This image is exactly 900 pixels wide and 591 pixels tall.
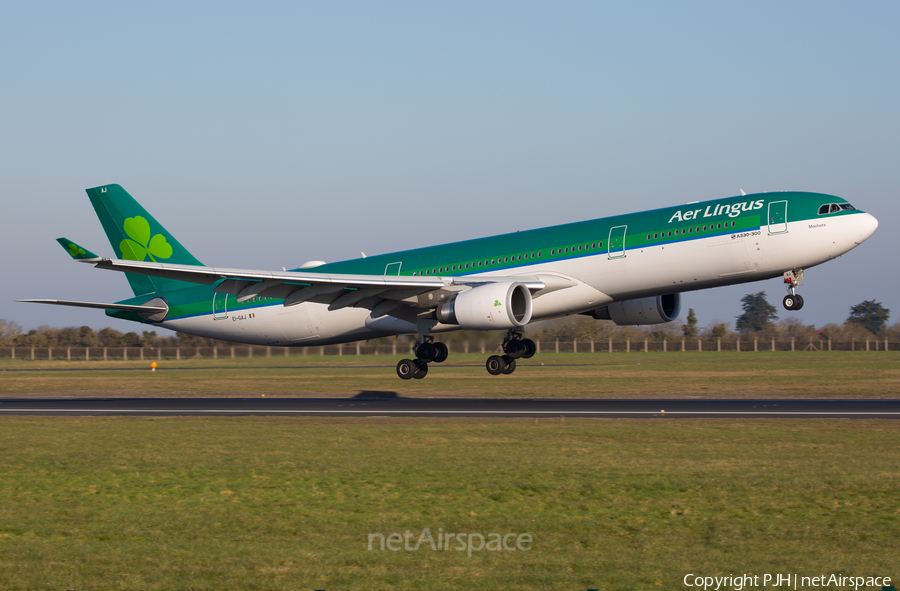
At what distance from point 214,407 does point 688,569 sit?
78.9 feet

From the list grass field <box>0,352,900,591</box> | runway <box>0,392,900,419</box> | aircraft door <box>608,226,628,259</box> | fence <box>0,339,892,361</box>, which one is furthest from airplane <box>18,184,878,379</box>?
fence <box>0,339,892,361</box>

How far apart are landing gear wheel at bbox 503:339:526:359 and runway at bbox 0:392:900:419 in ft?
6.76

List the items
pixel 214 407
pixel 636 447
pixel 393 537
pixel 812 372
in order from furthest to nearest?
pixel 812 372
pixel 214 407
pixel 636 447
pixel 393 537

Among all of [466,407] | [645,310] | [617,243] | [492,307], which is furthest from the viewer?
[645,310]

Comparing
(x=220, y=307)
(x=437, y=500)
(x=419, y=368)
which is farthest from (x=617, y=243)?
(x=220, y=307)

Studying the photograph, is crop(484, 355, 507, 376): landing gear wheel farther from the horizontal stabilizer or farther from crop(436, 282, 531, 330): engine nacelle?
the horizontal stabilizer

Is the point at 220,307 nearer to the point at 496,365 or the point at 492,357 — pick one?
the point at 492,357

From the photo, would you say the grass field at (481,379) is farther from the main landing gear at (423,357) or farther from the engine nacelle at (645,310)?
the engine nacelle at (645,310)

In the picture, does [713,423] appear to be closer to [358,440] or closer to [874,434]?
[874,434]

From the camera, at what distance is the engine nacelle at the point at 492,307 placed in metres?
27.4

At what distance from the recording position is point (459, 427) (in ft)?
72.8

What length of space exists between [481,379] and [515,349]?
10457 mm

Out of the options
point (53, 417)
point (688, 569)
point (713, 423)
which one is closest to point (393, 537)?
point (688, 569)

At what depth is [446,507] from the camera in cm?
1224
